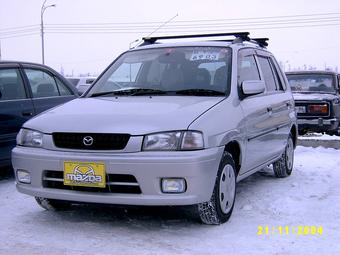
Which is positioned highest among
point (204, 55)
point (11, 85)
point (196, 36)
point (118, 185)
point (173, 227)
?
point (196, 36)

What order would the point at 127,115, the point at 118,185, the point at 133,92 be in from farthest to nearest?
the point at 133,92, the point at 127,115, the point at 118,185

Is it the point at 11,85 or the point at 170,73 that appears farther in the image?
the point at 11,85

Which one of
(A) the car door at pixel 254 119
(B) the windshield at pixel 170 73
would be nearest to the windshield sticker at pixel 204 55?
(B) the windshield at pixel 170 73

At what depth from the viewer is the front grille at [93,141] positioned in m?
4.26

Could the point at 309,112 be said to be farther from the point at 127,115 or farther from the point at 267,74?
the point at 127,115

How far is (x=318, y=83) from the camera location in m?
12.3

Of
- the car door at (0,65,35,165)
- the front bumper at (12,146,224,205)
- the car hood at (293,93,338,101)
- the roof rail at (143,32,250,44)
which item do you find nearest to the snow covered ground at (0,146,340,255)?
the front bumper at (12,146,224,205)

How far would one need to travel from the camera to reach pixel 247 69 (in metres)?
5.79

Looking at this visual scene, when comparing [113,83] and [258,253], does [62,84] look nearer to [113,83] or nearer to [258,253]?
[113,83]

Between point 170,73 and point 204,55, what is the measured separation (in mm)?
413

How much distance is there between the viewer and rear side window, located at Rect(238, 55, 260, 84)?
5.50 metres

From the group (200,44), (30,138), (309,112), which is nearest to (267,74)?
(200,44)

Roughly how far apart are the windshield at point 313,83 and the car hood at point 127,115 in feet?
25.8

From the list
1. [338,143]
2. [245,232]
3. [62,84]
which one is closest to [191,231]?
[245,232]
